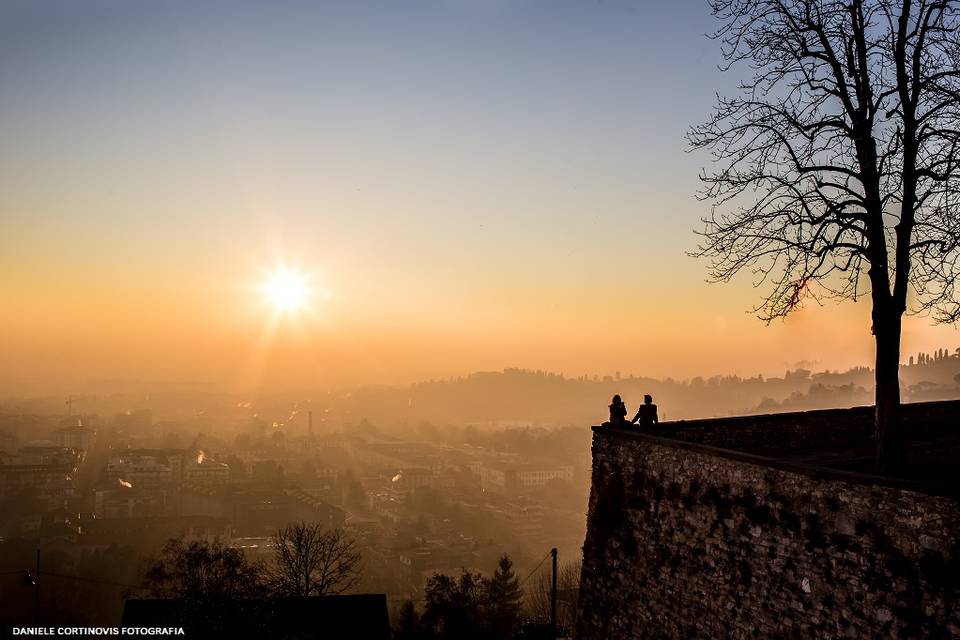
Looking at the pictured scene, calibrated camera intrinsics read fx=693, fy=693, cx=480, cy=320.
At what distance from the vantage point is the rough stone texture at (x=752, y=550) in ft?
21.2

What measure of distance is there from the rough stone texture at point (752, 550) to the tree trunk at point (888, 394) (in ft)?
6.62

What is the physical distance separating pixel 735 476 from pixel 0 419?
19017 cm

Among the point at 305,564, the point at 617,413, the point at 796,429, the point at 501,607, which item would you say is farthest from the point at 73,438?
the point at 796,429

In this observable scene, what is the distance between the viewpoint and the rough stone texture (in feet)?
21.2

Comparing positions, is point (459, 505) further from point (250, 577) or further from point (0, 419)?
point (0, 419)

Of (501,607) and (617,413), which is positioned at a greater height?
(617,413)

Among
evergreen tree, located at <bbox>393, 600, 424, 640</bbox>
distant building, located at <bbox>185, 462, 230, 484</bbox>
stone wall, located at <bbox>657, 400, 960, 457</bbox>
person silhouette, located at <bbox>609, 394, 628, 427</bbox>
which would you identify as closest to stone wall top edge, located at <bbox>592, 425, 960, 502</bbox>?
person silhouette, located at <bbox>609, 394, 628, 427</bbox>

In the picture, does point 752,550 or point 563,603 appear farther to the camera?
point 563,603

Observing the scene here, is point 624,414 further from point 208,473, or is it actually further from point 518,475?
point 518,475

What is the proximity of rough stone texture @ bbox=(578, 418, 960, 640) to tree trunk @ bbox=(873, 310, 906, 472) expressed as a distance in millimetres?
2017

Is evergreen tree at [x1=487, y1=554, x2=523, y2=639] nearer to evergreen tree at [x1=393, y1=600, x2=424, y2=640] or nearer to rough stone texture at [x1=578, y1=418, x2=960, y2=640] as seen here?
evergreen tree at [x1=393, y1=600, x2=424, y2=640]

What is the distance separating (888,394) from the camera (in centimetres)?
913

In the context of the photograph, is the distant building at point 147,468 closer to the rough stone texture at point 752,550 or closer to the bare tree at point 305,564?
the bare tree at point 305,564

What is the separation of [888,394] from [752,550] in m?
2.91
